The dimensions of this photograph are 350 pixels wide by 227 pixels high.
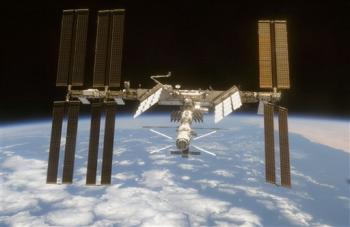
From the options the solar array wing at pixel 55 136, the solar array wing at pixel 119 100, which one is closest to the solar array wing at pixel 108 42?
the solar array wing at pixel 119 100

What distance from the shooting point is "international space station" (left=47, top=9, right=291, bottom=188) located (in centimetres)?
561

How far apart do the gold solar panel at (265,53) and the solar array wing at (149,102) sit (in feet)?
5.91

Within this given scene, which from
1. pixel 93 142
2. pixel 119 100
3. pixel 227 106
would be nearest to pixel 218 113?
pixel 227 106

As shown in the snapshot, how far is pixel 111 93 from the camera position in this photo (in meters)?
5.74

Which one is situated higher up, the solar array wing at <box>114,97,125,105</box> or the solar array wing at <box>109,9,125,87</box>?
the solar array wing at <box>109,9,125,87</box>

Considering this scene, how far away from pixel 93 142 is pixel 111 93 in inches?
Result: 36.4

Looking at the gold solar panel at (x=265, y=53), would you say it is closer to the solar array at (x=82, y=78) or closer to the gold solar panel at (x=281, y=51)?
the gold solar panel at (x=281, y=51)

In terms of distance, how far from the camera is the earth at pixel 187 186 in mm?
23062

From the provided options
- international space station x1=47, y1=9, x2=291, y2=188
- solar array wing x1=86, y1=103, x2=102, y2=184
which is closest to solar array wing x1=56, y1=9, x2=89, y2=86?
international space station x1=47, y1=9, x2=291, y2=188

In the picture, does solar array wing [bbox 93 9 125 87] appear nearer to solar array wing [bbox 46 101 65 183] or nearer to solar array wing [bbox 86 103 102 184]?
solar array wing [bbox 86 103 102 184]

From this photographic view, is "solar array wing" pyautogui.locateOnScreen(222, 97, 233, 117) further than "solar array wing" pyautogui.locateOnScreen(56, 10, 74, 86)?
No

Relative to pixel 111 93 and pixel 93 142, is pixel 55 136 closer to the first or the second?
pixel 93 142

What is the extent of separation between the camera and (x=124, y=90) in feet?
18.6

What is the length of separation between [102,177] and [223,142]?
2297 cm
